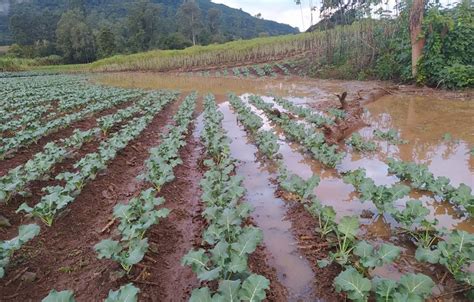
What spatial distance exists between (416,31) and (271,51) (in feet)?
63.2

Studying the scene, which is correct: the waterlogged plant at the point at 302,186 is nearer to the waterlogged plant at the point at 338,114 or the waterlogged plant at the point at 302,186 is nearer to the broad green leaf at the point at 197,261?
the broad green leaf at the point at 197,261

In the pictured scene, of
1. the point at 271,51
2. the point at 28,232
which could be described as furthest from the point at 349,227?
the point at 271,51

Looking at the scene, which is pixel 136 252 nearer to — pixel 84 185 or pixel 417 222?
pixel 84 185

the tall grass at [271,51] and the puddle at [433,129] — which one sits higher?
the tall grass at [271,51]

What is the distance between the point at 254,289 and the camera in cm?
242

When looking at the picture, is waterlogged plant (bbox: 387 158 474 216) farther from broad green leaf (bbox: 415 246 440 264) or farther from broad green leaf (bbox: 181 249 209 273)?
broad green leaf (bbox: 181 249 209 273)

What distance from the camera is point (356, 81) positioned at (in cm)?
1900

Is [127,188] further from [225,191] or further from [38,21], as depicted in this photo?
[38,21]

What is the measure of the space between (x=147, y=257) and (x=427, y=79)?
49.8ft

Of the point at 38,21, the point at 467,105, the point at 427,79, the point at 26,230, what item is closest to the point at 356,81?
the point at 427,79

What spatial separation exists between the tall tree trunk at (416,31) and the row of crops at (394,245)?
437 inches

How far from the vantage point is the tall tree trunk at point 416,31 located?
13.5 m

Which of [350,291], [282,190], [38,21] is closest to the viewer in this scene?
[350,291]

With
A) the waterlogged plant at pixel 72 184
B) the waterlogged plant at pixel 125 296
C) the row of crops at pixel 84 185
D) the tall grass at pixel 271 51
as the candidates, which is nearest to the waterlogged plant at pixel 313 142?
the row of crops at pixel 84 185
